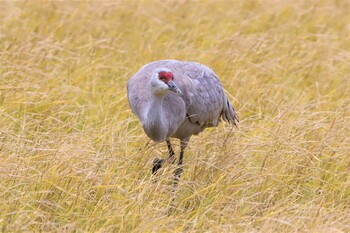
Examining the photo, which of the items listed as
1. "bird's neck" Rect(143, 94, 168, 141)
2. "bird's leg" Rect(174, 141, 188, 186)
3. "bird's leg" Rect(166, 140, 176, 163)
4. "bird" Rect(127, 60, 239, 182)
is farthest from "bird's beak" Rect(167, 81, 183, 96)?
"bird's leg" Rect(166, 140, 176, 163)

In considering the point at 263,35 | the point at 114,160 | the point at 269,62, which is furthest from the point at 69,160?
the point at 263,35

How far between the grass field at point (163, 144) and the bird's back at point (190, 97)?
14 cm

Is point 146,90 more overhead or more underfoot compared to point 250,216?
more overhead

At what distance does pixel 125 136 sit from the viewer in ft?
17.5

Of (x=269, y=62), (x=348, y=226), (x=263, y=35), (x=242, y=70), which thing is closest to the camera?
(x=348, y=226)

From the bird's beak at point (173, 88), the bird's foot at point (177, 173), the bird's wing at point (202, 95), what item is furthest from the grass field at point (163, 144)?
the bird's beak at point (173, 88)

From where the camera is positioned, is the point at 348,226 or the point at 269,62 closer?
the point at 348,226

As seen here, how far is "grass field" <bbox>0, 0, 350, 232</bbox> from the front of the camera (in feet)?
14.4

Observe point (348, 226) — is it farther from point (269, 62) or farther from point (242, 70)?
point (269, 62)

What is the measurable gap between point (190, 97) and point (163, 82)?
0.54 m

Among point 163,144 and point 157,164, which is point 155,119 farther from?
point 163,144

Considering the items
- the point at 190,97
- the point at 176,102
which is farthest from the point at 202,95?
the point at 176,102

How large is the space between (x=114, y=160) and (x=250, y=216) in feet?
2.96

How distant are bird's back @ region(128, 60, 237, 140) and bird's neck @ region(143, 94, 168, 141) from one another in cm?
14
